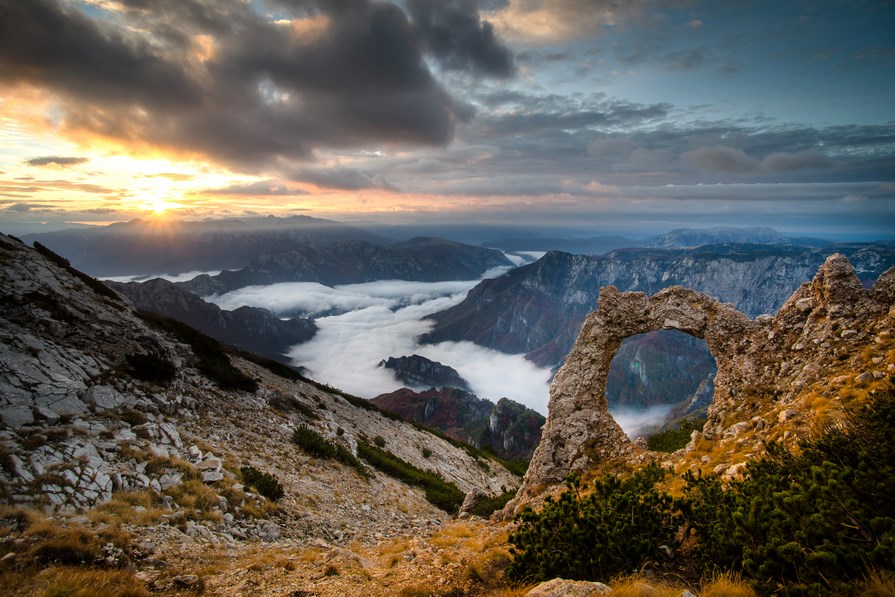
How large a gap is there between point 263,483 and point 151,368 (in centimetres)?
922

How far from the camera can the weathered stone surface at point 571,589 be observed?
6.13 metres

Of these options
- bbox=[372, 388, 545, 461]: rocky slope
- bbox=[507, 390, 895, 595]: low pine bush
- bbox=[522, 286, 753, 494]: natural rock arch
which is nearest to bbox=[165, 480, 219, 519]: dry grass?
bbox=[507, 390, 895, 595]: low pine bush

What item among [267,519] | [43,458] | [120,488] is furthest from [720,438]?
[43,458]

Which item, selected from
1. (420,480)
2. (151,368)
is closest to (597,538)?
(420,480)

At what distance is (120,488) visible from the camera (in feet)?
40.8

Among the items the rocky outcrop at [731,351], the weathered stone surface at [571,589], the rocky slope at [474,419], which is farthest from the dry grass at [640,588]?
the rocky slope at [474,419]

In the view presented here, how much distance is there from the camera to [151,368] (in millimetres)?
19609

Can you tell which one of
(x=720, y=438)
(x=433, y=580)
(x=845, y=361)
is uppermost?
(x=845, y=361)

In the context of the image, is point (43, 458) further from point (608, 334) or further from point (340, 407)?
point (340, 407)

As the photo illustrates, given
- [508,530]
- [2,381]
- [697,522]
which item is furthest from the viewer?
[2,381]

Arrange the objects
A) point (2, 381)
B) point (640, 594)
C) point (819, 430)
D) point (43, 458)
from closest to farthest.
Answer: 1. point (640, 594)
2. point (819, 430)
3. point (43, 458)
4. point (2, 381)

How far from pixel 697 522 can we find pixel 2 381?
22.4m

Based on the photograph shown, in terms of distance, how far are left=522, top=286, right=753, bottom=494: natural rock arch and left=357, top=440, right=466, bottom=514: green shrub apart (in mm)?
11068

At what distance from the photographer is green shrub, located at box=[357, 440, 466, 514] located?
25422mm
